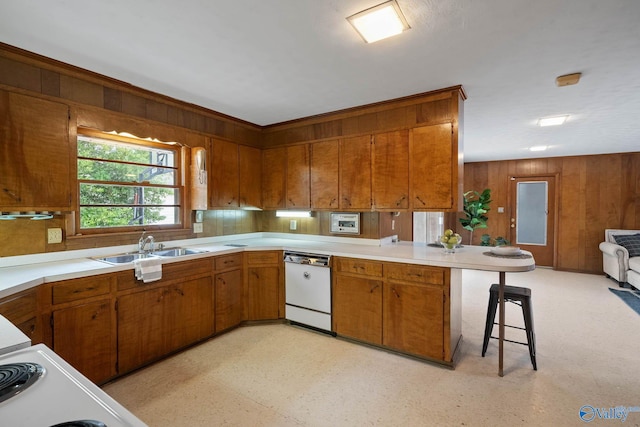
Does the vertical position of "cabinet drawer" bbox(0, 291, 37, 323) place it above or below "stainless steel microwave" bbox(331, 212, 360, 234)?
below

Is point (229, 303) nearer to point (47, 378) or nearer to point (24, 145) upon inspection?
point (24, 145)

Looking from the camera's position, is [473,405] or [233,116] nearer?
[473,405]

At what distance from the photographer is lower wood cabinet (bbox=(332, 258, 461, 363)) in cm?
257

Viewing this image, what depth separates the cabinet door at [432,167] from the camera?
112 inches

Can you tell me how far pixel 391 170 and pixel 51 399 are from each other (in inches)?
117

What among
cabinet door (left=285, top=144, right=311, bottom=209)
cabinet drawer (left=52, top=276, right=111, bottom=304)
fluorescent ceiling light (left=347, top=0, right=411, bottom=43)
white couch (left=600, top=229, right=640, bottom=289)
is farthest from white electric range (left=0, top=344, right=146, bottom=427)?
white couch (left=600, top=229, right=640, bottom=289)

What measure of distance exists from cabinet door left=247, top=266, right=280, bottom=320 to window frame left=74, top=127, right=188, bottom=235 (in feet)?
3.34

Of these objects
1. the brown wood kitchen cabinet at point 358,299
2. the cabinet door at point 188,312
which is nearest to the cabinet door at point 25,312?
the cabinet door at point 188,312

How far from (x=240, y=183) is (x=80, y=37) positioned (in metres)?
2.08

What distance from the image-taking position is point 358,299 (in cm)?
302

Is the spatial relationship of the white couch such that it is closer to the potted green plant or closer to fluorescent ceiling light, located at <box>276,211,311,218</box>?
the potted green plant

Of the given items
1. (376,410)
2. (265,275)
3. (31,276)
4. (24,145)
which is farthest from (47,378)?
(265,275)

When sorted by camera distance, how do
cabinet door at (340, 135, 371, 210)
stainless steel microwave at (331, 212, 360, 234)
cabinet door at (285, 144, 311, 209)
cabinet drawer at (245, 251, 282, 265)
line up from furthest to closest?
cabinet door at (285, 144, 311, 209) → stainless steel microwave at (331, 212, 360, 234) → cabinet drawer at (245, 251, 282, 265) → cabinet door at (340, 135, 371, 210)

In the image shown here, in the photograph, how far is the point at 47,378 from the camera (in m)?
0.88
